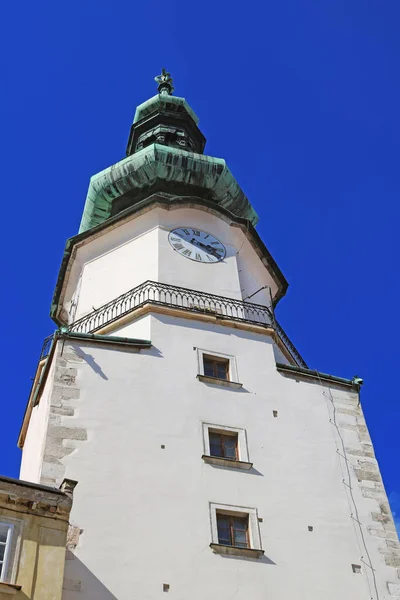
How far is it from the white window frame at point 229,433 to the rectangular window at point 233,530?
4.22ft

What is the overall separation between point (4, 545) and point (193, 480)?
4.44 metres

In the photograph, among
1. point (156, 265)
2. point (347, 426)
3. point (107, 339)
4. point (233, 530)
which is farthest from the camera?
point (156, 265)

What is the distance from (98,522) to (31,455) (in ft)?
10.7

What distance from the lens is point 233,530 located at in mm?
13711

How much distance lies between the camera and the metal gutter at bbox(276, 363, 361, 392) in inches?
676

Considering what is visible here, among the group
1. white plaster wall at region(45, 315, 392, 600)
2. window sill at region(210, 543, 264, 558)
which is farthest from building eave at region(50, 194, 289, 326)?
window sill at region(210, 543, 264, 558)

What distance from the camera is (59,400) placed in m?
14.7

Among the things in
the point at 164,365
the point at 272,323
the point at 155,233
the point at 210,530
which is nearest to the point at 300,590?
the point at 210,530

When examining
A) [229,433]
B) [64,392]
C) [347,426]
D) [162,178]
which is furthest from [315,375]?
[162,178]

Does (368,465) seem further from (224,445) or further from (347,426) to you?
(224,445)

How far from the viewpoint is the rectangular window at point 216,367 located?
1661cm

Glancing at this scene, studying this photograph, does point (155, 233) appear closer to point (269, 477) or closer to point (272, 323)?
Result: point (272, 323)

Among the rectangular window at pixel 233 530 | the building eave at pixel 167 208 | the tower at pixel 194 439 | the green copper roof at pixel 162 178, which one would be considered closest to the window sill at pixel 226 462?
the tower at pixel 194 439

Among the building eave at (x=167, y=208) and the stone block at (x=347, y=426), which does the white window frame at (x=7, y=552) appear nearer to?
the stone block at (x=347, y=426)
